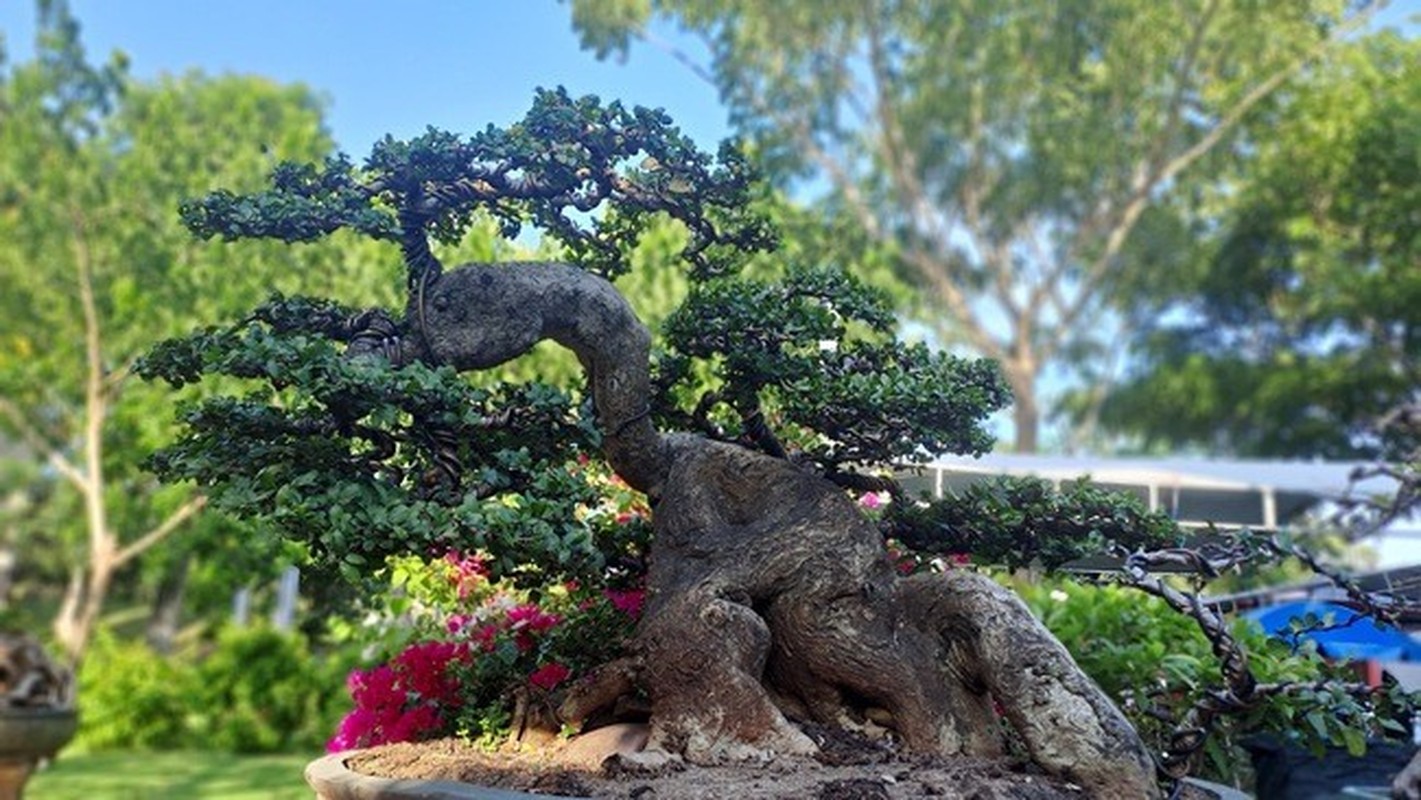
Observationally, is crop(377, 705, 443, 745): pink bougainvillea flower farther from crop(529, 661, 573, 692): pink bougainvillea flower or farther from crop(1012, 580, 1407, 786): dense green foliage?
crop(1012, 580, 1407, 786): dense green foliage

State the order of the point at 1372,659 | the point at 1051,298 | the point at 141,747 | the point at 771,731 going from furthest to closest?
the point at 1051,298, the point at 141,747, the point at 1372,659, the point at 771,731

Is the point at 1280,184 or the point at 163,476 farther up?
the point at 1280,184

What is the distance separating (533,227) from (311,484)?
1.42 meters

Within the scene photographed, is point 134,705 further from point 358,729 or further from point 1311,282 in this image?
point 1311,282

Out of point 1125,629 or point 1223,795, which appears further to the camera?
point 1125,629

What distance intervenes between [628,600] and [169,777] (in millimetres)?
10241

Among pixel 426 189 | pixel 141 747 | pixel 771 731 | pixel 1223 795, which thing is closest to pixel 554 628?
pixel 771 731

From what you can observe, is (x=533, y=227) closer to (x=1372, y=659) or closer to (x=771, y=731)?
(x=771, y=731)

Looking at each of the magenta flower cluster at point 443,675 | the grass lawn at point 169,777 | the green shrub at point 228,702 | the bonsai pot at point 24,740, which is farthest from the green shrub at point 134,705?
the magenta flower cluster at point 443,675

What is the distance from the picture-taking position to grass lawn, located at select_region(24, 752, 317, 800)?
1174cm

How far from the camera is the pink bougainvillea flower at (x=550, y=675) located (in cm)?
472

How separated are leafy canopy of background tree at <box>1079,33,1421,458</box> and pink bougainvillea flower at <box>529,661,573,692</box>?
14691 mm

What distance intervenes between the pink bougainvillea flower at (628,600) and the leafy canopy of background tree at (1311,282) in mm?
14342

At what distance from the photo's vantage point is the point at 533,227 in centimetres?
477
